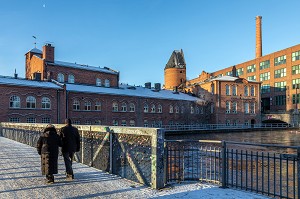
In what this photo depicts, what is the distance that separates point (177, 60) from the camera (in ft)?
234

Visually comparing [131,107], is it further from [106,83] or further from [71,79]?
[71,79]

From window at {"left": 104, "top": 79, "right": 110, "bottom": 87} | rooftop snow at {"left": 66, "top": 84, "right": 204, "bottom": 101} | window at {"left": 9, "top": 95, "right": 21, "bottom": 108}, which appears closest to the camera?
window at {"left": 9, "top": 95, "right": 21, "bottom": 108}

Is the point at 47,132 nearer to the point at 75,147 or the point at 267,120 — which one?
the point at 75,147

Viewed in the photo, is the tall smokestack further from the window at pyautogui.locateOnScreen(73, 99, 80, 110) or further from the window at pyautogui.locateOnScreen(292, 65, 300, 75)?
the window at pyautogui.locateOnScreen(73, 99, 80, 110)

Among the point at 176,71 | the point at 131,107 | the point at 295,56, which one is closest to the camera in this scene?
the point at 131,107

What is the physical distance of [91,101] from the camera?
3903 cm

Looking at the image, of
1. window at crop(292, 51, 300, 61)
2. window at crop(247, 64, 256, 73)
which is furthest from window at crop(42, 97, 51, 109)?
window at crop(247, 64, 256, 73)

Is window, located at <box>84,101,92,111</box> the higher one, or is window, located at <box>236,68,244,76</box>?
window, located at <box>236,68,244,76</box>

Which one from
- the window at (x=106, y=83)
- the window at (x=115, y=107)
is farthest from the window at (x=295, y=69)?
the window at (x=115, y=107)

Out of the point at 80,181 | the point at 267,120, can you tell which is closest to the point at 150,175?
the point at 80,181

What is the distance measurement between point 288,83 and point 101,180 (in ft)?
208

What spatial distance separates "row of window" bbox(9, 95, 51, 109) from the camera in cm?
3234

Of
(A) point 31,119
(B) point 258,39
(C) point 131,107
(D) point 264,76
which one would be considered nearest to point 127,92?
(C) point 131,107

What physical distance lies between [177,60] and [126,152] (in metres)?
65.3
